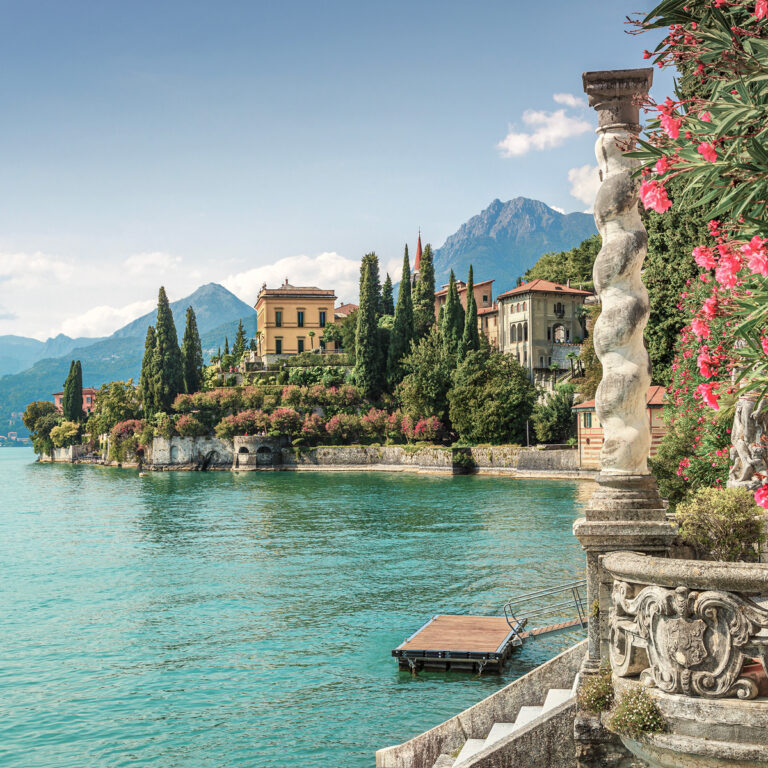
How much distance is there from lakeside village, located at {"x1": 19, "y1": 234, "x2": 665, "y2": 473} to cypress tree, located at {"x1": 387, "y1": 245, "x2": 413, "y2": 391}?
0.13 meters

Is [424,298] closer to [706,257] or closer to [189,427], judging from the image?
[189,427]

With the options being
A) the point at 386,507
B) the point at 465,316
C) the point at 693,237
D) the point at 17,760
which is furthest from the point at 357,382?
the point at 17,760

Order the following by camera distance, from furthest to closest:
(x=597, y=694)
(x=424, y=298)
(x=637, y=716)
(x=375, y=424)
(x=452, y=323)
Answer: (x=424, y=298)
(x=375, y=424)
(x=452, y=323)
(x=597, y=694)
(x=637, y=716)

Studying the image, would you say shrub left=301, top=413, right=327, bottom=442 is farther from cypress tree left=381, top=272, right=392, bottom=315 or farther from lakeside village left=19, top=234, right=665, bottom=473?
cypress tree left=381, top=272, right=392, bottom=315

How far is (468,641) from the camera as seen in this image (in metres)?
16.5

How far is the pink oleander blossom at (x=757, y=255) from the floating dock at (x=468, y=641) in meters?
12.0

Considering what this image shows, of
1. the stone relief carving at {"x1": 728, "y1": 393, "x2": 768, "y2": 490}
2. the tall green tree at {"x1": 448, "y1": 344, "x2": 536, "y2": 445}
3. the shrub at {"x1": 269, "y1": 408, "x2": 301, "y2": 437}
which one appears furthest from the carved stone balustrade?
the shrub at {"x1": 269, "y1": 408, "x2": 301, "y2": 437}

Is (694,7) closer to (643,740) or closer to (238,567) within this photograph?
(643,740)

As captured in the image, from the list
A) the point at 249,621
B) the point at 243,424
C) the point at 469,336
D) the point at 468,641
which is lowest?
the point at 249,621

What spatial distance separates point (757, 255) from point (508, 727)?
5.81m

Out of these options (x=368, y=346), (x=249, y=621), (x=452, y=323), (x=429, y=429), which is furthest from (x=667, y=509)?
(x=368, y=346)

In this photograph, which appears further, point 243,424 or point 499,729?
point 243,424

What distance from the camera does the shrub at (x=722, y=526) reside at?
706cm

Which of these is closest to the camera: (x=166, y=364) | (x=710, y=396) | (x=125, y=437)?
(x=710, y=396)
